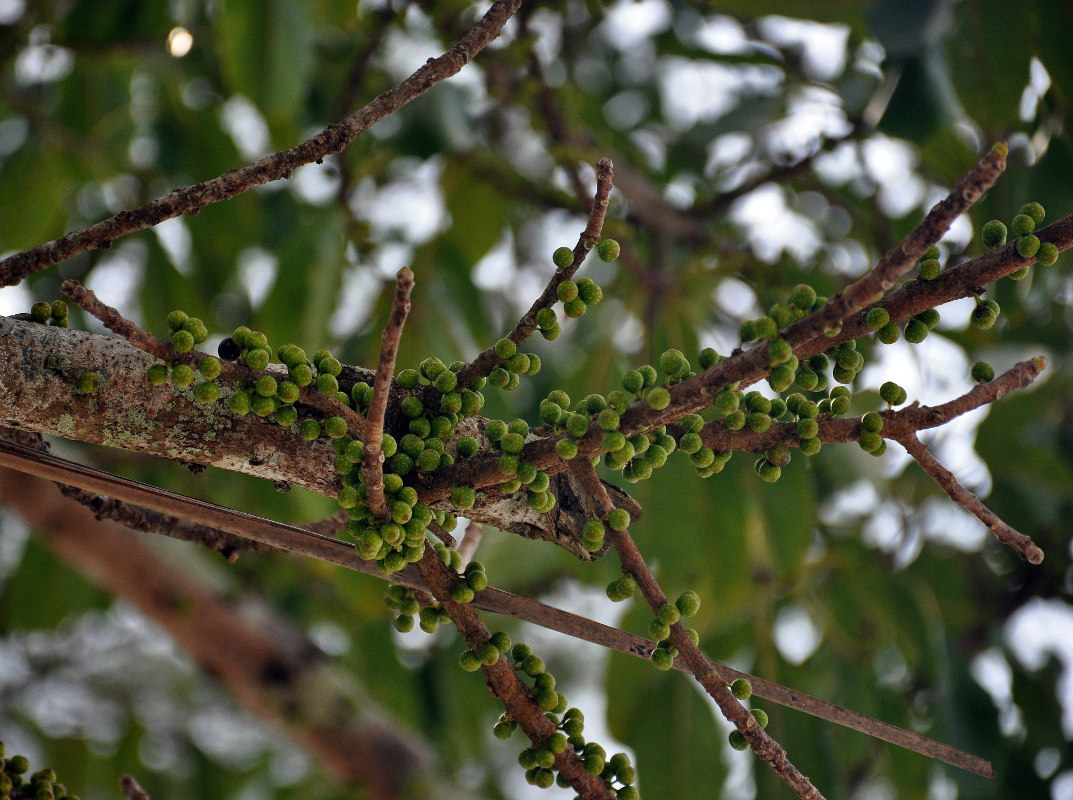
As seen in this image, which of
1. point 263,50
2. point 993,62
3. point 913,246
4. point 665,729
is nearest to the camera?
point 913,246

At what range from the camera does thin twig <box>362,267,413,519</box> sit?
714 mm

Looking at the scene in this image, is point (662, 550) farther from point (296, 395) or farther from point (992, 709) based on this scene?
point (296, 395)

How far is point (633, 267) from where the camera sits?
2525mm

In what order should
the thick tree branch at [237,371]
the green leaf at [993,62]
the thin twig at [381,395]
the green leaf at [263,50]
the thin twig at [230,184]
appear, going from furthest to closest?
the green leaf at [263,50] → the green leaf at [993,62] → the thin twig at [230,184] → the thick tree branch at [237,371] → the thin twig at [381,395]

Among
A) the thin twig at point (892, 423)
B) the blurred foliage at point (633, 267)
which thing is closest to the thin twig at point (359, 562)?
the thin twig at point (892, 423)

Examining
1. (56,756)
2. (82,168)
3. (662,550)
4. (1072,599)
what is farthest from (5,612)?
(1072,599)

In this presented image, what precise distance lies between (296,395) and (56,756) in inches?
119

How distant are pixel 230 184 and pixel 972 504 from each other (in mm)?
804

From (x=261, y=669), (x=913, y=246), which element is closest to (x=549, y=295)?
(x=913, y=246)

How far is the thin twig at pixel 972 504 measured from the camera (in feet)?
2.76

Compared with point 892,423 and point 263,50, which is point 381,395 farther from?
point 263,50

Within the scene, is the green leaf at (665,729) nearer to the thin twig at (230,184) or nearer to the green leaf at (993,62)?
the green leaf at (993,62)

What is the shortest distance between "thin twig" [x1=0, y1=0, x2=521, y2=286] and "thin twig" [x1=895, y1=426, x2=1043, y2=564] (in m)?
0.61

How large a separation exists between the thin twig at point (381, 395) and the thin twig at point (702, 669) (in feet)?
0.71
